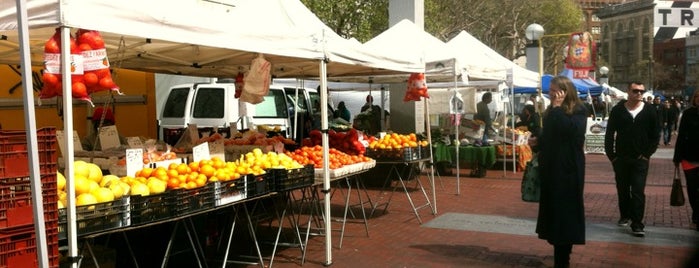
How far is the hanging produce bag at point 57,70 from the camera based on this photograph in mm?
4027

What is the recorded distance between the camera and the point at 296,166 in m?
6.67

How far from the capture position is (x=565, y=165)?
20.0 ft

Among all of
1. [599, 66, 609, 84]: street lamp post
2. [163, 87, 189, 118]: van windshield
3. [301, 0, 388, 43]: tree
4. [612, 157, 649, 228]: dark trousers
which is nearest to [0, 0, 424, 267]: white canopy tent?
[612, 157, 649, 228]: dark trousers

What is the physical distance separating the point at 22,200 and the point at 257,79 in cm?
354

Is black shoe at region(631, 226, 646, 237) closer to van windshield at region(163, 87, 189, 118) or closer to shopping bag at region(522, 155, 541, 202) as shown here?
shopping bag at region(522, 155, 541, 202)

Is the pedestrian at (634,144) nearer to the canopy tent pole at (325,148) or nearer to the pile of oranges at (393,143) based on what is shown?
the pile of oranges at (393,143)

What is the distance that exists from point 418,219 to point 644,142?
304cm

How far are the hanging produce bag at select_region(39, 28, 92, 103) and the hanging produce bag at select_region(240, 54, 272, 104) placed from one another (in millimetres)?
2763

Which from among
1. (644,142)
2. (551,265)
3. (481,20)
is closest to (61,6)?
(551,265)

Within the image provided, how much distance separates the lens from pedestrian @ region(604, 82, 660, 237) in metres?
7.87

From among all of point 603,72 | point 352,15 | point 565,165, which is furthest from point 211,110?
point 603,72

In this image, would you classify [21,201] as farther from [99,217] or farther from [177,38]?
[177,38]

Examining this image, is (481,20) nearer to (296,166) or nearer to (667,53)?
(296,166)

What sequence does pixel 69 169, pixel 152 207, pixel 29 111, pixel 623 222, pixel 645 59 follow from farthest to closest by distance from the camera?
pixel 645 59 → pixel 623 222 → pixel 152 207 → pixel 69 169 → pixel 29 111
